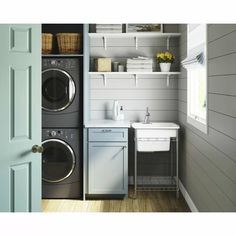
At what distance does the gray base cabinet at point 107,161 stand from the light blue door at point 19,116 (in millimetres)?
1787

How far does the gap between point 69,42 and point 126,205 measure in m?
1.97

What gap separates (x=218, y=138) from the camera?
250 cm

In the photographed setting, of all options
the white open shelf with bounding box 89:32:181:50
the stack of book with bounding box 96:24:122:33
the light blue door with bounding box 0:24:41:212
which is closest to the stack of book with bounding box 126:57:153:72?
the white open shelf with bounding box 89:32:181:50

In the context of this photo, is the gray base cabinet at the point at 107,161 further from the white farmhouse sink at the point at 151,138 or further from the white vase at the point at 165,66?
the white vase at the point at 165,66

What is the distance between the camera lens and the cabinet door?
4.01m

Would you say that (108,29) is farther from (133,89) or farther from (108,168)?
(108,168)

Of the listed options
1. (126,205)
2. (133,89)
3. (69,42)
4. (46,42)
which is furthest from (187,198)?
(46,42)

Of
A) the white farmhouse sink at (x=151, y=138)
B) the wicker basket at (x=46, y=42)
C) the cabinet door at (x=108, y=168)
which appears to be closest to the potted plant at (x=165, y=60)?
the white farmhouse sink at (x=151, y=138)

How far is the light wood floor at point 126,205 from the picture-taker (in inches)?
146

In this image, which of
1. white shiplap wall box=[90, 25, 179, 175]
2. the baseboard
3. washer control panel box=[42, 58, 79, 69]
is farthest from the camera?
white shiplap wall box=[90, 25, 179, 175]

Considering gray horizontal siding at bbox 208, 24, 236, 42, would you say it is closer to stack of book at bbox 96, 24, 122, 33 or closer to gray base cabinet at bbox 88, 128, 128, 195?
gray base cabinet at bbox 88, 128, 128, 195

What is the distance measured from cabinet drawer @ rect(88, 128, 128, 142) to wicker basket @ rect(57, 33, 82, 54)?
97 cm
